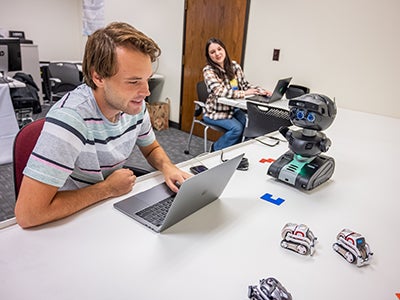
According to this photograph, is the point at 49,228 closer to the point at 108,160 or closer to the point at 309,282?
the point at 108,160

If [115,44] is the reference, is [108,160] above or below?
below

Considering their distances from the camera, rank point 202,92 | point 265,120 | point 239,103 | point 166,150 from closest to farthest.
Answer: point 265,120
point 239,103
point 202,92
point 166,150

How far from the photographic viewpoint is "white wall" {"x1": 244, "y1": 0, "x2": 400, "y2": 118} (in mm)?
2734

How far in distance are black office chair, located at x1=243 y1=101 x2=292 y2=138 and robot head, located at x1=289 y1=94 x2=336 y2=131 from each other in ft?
2.68

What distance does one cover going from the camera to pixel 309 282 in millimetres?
763

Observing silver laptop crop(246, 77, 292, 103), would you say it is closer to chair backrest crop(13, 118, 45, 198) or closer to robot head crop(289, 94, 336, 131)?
robot head crop(289, 94, 336, 131)

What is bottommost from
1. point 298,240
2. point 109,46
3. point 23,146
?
point 298,240

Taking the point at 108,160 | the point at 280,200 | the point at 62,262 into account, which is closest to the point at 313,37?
the point at 280,200

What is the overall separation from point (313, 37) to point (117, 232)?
9.39ft

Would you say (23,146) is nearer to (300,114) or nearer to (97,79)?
(97,79)

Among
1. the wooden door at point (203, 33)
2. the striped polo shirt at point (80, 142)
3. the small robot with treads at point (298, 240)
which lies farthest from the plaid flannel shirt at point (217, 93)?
the small robot with treads at point (298, 240)

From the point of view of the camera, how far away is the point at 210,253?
825 mm

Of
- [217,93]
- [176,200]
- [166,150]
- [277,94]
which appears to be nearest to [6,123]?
[166,150]

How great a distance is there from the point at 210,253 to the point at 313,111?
0.64 meters
